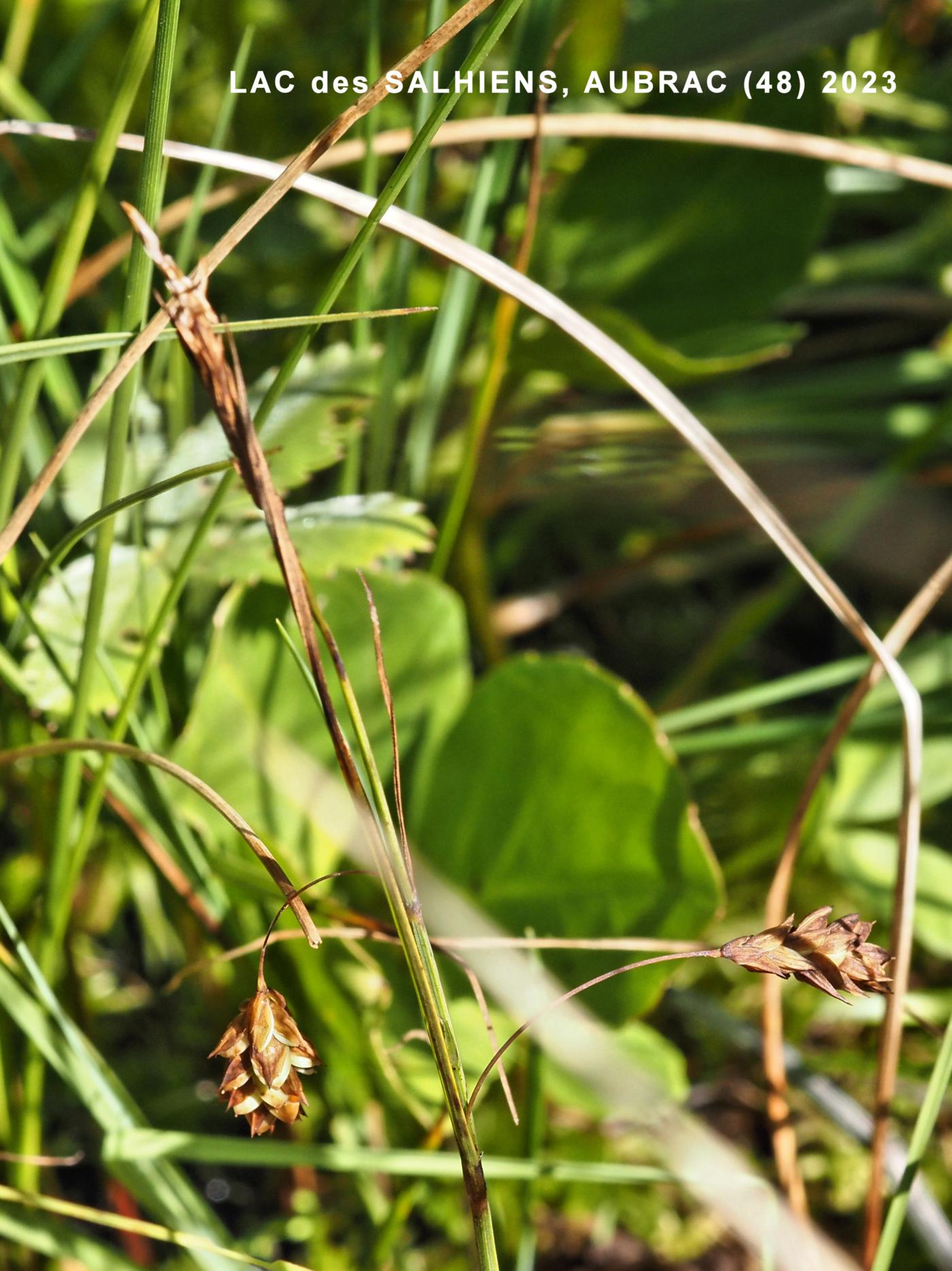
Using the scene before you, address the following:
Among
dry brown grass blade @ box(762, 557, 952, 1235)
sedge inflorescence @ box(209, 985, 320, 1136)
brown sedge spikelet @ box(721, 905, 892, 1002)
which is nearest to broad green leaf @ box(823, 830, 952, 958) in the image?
dry brown grass blade @ box(762, 557, 952, 1235)

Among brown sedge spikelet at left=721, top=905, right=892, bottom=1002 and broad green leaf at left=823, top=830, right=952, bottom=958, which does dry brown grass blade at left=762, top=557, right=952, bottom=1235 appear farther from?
brown sedge spikelet at left=721, top=905, right=892, bottom=1002

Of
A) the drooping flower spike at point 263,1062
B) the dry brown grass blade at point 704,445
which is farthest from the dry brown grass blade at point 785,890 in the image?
the drooping flower spike at point 263,1062

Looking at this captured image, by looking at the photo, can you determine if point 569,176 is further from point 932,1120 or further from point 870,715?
Answer: point 932,1120

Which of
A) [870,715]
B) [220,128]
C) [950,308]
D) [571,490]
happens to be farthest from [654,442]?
[950,308]

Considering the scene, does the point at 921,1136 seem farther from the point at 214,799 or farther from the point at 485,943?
the point at 214,799

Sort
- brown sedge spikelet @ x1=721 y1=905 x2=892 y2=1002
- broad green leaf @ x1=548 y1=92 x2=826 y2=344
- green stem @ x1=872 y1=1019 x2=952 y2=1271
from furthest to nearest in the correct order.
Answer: broad green leaf @ x1=548 y1=92 x2=826 y2=344 < green stem @ x1=872 y1=1019 x2=952 y2=1271 < brown sedge spikelet @ x1=721 y1=905 x2=892 y2=1002
